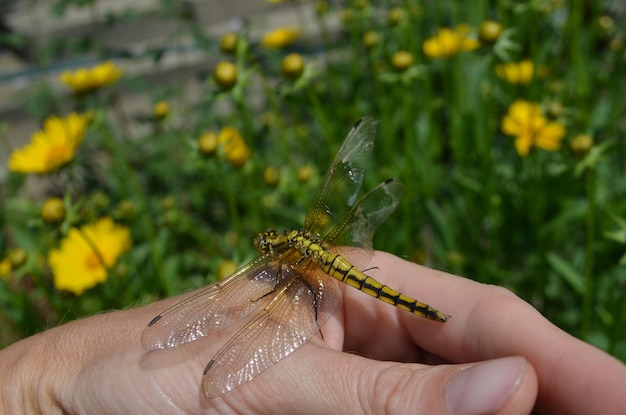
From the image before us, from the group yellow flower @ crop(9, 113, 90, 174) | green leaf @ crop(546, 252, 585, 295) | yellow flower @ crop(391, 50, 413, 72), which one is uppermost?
yellow flower @ crop(9, 113, 90, 174)

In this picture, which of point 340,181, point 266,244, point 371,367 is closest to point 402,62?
point 340,181

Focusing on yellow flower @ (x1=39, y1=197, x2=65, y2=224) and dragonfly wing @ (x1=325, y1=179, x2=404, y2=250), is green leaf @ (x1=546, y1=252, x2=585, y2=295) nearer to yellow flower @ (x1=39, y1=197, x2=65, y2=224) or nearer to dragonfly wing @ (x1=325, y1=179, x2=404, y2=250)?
dragonfly wing @ (x1=325, y1=179, x2=404, y2=250)

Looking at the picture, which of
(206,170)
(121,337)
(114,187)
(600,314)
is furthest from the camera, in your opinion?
(114,187)

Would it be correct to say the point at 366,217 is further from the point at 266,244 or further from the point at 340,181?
the point at 266,244

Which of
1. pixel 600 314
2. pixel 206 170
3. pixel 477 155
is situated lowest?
pixel 600 314

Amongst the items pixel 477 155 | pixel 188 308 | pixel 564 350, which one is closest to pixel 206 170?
pixel 477 155

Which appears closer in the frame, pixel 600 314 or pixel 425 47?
pixel 600 314

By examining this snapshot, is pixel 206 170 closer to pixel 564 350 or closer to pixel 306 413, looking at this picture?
pixel 306 413

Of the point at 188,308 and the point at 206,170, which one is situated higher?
the point at 188,308

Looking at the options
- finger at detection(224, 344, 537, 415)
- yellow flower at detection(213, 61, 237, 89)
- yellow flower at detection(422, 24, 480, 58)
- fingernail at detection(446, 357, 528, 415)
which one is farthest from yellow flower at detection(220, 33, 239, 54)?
fingernail at detection(446, 357, 528, 415)
